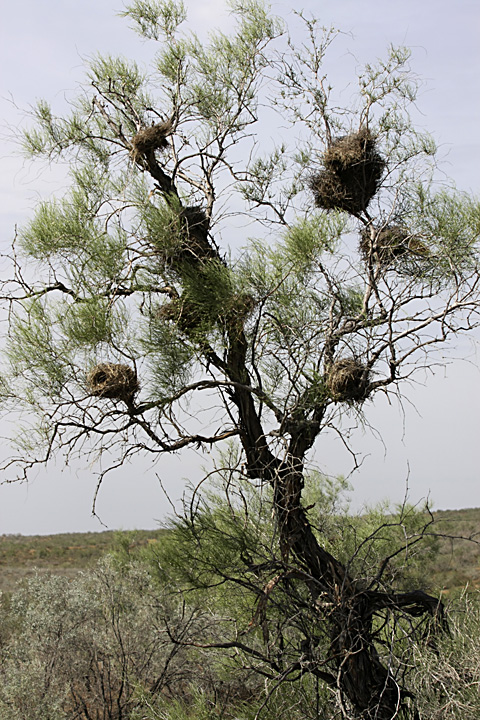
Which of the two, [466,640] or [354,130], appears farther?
[354,130]

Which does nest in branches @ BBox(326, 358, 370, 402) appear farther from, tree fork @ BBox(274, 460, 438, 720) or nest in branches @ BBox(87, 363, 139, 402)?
nest in branches @ BBox(87, 363, 139, 402)

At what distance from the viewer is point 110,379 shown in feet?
15.5

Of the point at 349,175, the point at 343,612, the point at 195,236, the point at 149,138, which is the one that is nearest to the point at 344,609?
the point at 343,612

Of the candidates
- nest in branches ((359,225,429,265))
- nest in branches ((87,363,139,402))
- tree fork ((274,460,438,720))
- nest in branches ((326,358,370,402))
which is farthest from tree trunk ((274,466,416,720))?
nest in branches ((359,225,429,265))

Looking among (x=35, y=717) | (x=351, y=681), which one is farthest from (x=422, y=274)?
(x=35, y=717)

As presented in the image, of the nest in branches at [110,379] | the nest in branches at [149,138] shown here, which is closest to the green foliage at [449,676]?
the nest in branches at [110,379]

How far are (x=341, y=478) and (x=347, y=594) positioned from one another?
162 inches

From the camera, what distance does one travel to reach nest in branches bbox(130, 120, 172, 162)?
18.9 ft

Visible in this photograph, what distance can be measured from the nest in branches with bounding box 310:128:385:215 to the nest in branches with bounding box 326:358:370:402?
1.56m

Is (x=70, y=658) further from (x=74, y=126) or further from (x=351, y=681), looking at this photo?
(x=74, y=126)

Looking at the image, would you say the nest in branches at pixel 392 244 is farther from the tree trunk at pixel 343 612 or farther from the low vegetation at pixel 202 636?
the low vegetation at pixel 202 636

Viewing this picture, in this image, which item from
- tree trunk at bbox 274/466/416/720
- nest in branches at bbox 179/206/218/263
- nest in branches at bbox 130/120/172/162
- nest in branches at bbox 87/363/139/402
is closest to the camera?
nest in branches at bbox 87/363/139/402

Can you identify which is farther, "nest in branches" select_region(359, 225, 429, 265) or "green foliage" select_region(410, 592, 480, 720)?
"nest in branches" select_region(359, 225, 429, 265)

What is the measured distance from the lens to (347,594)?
5.24 meters
